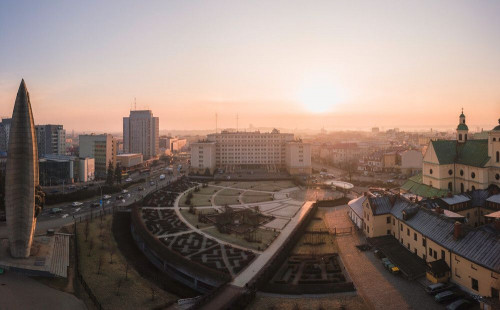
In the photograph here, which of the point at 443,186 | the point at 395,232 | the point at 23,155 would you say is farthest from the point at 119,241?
the point at 443,186

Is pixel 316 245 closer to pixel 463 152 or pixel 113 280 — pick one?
pixel 113 280

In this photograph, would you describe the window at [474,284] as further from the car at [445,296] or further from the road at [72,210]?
the road at [72,210]

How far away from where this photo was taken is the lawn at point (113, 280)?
995 inches

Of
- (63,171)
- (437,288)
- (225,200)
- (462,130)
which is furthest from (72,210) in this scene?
(462,130)

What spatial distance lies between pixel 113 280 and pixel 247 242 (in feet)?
47.1

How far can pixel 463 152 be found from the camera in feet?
161

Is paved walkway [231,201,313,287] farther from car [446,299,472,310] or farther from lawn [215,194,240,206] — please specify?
car [446,299,472,310]

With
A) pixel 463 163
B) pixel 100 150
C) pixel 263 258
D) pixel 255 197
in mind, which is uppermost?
pixel 100 150

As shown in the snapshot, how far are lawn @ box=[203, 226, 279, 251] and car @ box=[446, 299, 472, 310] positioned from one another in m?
17.6

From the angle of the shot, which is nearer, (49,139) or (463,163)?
(463,163)

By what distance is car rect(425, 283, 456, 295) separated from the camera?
24422 millimetres

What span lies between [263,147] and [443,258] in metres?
78.8

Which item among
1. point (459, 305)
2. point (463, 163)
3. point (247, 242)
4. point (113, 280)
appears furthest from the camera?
point (463, 163)

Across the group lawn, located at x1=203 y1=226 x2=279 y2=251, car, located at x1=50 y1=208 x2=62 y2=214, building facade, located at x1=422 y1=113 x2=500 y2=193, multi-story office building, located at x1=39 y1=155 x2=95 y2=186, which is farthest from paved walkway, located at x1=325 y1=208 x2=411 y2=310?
multi-story office building, located at x1=39 y1=155 x2=95 y2=186
